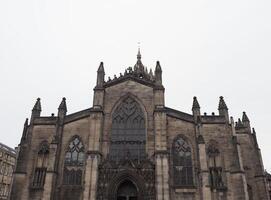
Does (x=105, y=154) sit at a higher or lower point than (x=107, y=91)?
lower

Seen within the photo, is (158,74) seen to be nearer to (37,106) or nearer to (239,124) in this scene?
(239,124)

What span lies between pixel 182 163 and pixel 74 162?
30.9 ft

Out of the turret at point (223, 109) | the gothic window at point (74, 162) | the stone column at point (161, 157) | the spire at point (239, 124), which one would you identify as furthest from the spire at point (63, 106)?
the spire at point (239, 124)

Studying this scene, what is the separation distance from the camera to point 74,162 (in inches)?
997

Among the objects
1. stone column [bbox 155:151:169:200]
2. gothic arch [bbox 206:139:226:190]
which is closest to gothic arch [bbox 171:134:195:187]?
stone column [bbox 155:151:169:200]

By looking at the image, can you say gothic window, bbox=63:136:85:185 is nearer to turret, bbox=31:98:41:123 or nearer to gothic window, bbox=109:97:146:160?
gothic window, bbox=109:97:146:160

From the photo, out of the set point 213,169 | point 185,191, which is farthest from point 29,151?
point 213,169

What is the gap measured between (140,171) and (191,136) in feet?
18.8

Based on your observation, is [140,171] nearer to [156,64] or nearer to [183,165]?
[183,165]

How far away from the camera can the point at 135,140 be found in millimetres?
25594

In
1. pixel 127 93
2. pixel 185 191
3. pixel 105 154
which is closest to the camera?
pixel 185 191

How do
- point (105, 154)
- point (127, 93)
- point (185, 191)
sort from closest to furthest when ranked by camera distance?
1. point (185, 191)
2. point (105, 154)
3. point (127, 93)

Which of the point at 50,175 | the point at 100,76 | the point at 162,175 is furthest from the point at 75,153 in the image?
the point at 162,175

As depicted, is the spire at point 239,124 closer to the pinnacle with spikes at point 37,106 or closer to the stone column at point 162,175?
the stone column at point 162,175
